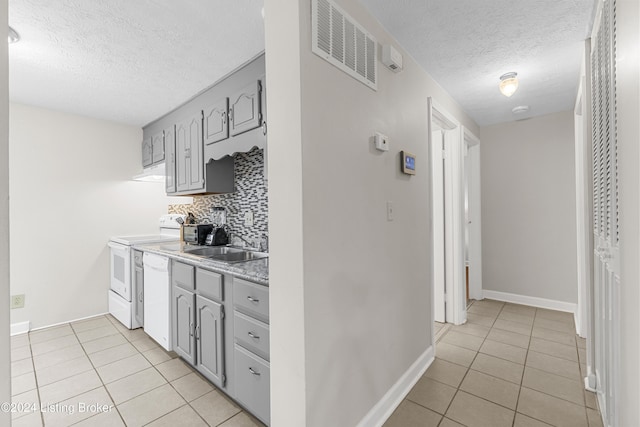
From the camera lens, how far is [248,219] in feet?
9.04

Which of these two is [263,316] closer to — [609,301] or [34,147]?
[609,301]

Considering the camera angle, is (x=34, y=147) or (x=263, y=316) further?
(x=34, y=147)

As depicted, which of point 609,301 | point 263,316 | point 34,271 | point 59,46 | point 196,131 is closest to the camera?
point 609,301

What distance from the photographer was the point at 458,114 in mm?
3057

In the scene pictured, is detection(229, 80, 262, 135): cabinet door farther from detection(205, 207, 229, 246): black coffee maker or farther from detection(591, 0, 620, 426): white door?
detection(591, 0, 620, 426): white door

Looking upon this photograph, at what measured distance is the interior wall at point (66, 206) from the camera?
2.95 m

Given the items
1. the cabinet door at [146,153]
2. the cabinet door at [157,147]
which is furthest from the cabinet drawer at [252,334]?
the cabinet door at [146,153]

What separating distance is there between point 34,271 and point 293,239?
347 cm

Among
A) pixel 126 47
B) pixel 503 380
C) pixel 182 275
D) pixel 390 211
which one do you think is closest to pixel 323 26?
pixel 390 211

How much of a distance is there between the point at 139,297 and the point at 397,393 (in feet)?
8.25

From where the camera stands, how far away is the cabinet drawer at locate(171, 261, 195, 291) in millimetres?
2070

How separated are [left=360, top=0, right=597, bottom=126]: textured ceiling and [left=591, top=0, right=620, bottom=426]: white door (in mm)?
282

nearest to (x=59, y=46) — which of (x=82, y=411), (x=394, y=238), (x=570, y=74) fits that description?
(x=82, y=411)

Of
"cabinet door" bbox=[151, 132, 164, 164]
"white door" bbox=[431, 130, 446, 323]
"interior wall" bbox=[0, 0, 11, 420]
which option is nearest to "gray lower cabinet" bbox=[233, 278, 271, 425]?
"interior wall" bbox=[0, 0, 11, 420]
